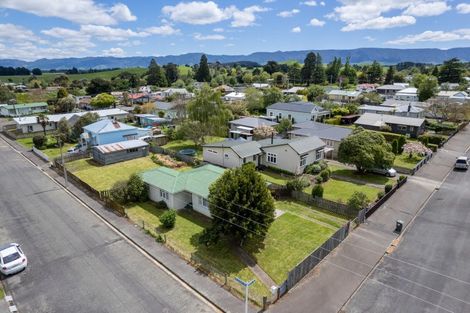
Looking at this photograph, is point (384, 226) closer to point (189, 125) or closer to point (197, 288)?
point (197, 288)

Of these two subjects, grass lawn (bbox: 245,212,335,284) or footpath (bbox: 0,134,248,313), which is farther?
grass lawn (bbox: 245,212,335,284)

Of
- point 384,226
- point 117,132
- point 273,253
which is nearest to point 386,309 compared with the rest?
point 273,253

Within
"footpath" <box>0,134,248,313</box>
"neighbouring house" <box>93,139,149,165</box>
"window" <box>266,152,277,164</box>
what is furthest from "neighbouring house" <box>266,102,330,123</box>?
"footpath" <box>0,134,248,313</box>

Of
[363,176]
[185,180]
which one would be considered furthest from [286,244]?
[363,176]

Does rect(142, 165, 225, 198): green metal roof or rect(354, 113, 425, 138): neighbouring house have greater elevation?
rect(142, 165, 225, 198): green metal roof

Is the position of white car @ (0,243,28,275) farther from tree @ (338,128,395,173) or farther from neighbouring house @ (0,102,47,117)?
neighbouring house @ (0,102,47,117)

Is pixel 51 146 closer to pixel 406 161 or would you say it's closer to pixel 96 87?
pixel 406 161
